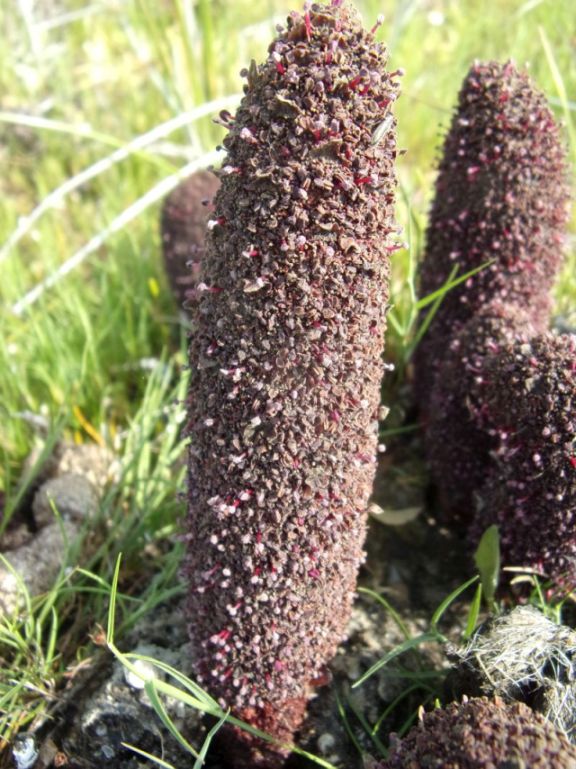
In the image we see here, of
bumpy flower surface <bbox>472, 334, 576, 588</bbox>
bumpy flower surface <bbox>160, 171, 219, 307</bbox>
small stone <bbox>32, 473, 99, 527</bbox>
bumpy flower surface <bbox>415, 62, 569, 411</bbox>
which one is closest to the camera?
bumpy flower surface <bbox>472, 334, 576, 588</bbox>

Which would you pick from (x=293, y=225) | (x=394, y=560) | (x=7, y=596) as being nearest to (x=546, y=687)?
(x=394, y=560)

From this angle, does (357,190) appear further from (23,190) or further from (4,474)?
(23,190)

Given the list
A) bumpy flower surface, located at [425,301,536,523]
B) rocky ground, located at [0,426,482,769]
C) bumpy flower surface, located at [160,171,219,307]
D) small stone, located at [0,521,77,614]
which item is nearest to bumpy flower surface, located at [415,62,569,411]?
bumpy flower surface, located at [425,301,536,523]

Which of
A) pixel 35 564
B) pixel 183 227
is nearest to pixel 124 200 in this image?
pixel 183 227

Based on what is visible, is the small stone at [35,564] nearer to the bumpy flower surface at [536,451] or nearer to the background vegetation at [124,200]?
the background vegetation at [124,200]

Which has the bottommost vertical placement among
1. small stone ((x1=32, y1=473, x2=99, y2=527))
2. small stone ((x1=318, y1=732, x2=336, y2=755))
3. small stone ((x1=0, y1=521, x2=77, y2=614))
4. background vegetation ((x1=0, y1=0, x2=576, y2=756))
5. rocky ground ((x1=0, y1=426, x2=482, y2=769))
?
small stone ((x1=318, y1=732, x2=336, y2=755))

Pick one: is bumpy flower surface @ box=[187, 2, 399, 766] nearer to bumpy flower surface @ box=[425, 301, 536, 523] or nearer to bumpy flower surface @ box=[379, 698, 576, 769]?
bumpy flower surface @ box=[379, 698, 576, 769]
